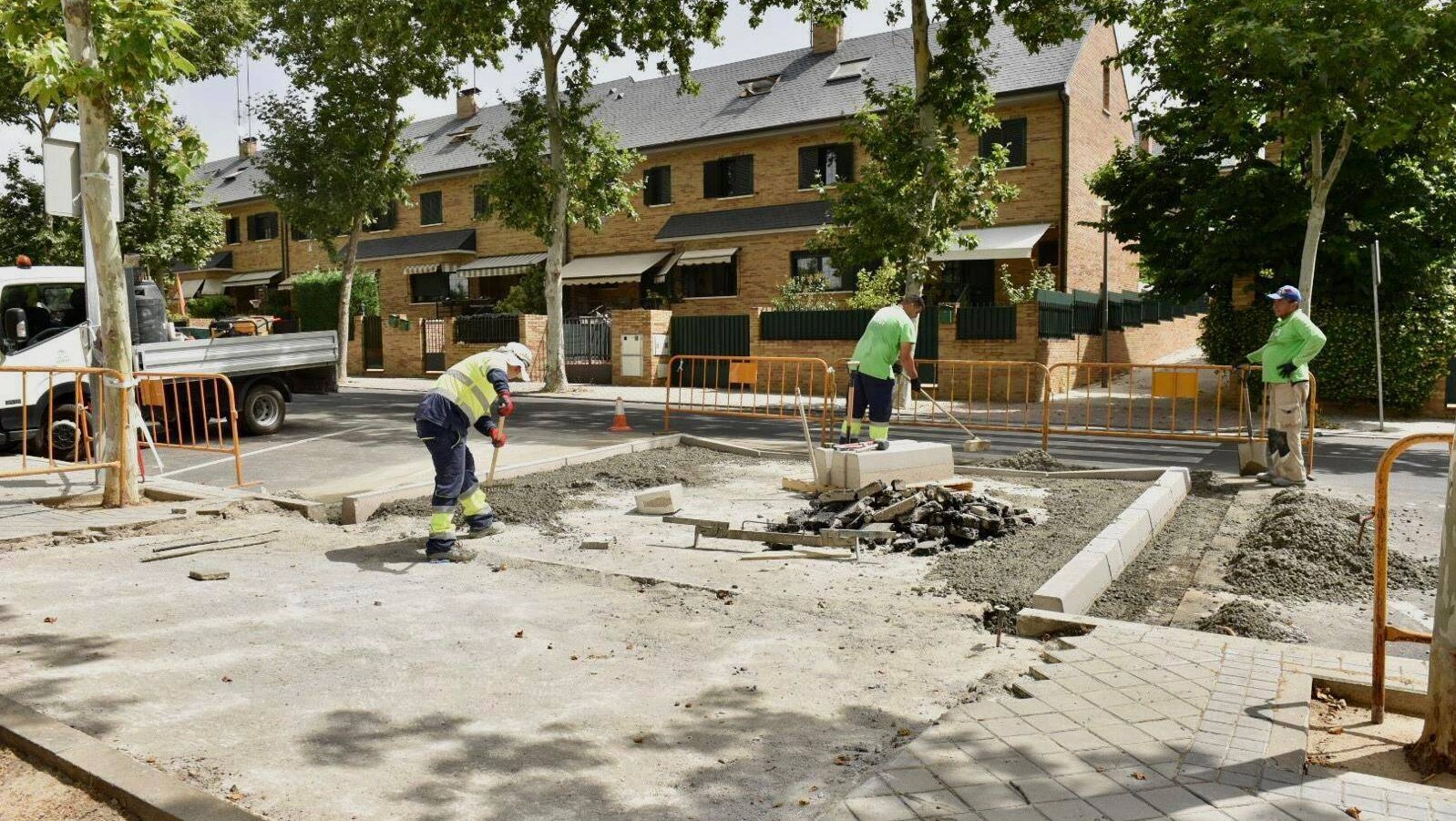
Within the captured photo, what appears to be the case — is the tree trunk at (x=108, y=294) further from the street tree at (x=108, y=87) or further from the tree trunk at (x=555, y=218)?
the tree trunk at (x=555, y=218)

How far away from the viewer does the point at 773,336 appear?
23.3m

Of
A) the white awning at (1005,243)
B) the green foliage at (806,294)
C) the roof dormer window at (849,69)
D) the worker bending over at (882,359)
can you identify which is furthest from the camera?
the roof dormer window at (849,69)

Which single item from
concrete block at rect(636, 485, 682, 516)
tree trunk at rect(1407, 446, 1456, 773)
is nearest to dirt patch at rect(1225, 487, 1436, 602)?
tree trunk at rect(1407, 446, 1456, 773)

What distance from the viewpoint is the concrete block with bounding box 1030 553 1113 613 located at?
5.19 meters

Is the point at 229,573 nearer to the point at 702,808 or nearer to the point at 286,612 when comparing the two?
the point at 286,612

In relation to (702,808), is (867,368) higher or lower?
higher

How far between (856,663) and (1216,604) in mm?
2559

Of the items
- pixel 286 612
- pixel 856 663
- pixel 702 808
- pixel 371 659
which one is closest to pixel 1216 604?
pixel 856 663

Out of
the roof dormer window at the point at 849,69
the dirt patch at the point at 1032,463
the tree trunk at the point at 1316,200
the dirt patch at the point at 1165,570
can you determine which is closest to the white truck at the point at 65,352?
the dirt patch at the point at 1032,463

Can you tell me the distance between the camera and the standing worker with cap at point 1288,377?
31.6 ft

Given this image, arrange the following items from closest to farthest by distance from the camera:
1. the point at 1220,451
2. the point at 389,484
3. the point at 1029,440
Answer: the point at 389,484 < the point at 1220,451 < the point at 1029,440

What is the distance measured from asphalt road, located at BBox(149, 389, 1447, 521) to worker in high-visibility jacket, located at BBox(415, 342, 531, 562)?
335 centimetres

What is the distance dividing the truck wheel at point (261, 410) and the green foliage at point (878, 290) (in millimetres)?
12342

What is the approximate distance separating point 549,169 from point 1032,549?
17.6 m
